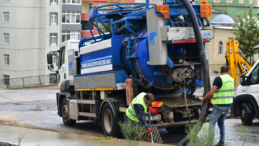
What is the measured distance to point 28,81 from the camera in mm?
48000

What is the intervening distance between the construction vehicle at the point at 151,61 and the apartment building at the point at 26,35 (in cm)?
3923

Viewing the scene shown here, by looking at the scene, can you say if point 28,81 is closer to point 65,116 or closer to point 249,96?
point 65,116

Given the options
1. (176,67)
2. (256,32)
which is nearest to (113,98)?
(176,67)

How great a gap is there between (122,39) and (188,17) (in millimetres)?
1748

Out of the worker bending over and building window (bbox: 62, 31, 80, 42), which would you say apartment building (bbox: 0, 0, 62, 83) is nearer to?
building window (bbox: 62, 31, 80, 42)

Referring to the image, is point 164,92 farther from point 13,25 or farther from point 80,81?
point 13,25

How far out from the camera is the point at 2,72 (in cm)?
5084

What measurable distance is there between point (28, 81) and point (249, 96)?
130 feet

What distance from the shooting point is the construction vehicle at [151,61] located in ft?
28.2

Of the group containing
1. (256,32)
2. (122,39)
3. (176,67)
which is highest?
(256,32)

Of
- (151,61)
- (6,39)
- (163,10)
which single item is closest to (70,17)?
(6,39)

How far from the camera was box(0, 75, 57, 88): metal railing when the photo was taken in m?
47.3

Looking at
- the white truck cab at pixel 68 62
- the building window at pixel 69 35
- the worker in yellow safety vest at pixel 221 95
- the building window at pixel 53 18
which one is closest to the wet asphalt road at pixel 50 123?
the worker in yellow safety vest at pixel 221 95

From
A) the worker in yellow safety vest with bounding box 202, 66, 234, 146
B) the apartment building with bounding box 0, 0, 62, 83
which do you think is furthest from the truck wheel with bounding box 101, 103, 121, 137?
the apartment building with bounding box 0, 0, 62, 83
